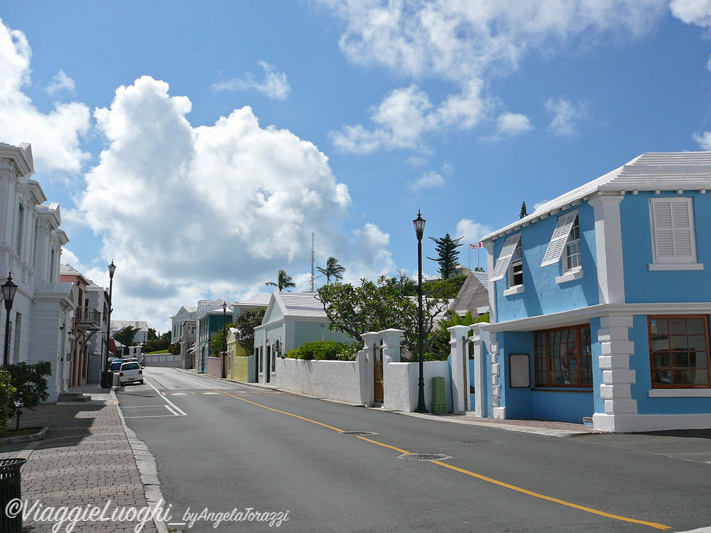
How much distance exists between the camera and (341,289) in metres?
32.8

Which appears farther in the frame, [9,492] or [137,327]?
[137,327]

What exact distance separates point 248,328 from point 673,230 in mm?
46393

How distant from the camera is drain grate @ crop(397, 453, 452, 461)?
1112cm

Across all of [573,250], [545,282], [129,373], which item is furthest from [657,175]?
[129,373]

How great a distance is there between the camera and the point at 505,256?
20.0m

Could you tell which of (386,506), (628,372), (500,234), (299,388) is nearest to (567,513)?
(386,506)

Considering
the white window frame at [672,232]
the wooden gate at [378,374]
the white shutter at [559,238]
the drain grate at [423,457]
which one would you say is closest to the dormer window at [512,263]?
the white shutter at [559,238]

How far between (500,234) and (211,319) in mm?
61684

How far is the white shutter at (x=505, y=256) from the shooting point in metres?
19.7

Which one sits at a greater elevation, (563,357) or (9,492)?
(563,357)

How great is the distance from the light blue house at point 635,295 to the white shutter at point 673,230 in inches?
0.9

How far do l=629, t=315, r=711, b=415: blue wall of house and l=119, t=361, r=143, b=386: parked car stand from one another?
36569 mm

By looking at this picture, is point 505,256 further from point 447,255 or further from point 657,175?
point 447,255

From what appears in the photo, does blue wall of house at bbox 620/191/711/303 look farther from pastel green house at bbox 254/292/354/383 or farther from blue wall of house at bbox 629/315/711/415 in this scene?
pastel green house at bbox 254/292/354/383
